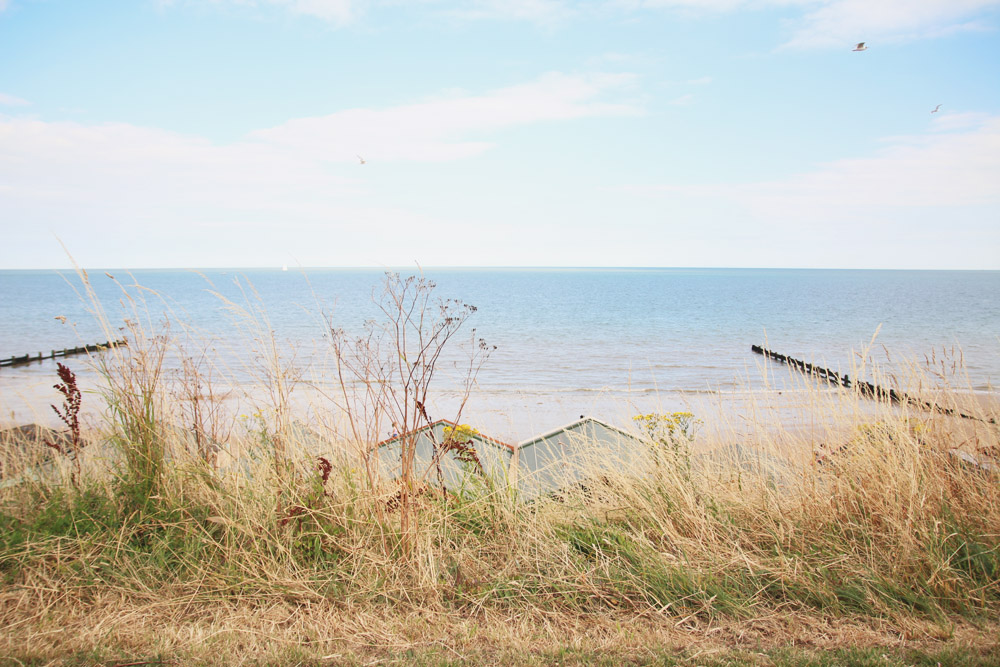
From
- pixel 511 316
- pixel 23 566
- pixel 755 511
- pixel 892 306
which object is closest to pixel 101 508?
pixel 23 566

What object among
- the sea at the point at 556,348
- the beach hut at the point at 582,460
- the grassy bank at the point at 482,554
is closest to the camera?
the grassy bank at the point at 482,554

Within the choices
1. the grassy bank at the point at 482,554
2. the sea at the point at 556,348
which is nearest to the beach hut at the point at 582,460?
the grassy bank at the point at 482,554

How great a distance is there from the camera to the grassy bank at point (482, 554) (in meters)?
2.46

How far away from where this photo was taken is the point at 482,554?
10.4 feet

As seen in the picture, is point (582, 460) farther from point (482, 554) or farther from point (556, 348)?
point (556, 348)

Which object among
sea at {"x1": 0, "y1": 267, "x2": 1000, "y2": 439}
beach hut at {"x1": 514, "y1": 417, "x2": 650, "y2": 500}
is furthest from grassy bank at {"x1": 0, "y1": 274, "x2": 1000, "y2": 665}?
sea at {"x1": 0, "y1": 267, "x2": 1000, "y2": 439}

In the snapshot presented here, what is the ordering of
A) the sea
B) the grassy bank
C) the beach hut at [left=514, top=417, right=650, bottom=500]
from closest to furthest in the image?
1. the grassy bank
2. the beach hut at [left=514, top=417, right=650, bottom=500]
3. the sea

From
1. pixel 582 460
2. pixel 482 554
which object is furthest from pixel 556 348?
pixel 482 554

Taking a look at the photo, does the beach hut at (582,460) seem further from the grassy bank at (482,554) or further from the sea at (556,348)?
the sea at (556,348)

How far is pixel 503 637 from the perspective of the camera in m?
2.49

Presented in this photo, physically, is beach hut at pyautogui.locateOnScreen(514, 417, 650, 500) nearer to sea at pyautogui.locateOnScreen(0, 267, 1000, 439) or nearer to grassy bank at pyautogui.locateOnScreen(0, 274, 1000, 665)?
grassy bank at pyautogui.locateOnScreen(0, 274, 1000, 665)

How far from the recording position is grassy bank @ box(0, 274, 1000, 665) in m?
2.46

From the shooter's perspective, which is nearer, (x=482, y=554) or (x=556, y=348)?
(x=482, y=554)

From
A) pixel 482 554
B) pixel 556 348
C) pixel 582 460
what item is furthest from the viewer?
pixel 556 348
